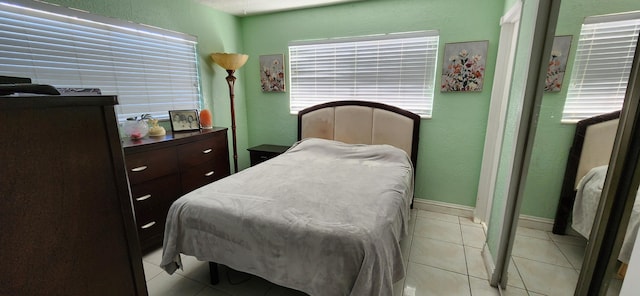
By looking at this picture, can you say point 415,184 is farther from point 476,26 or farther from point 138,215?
point 138,215

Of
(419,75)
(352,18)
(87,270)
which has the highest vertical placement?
(352,18)

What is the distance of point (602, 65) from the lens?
0.92 metres

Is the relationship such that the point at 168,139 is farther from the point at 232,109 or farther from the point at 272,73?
the point at 272,73

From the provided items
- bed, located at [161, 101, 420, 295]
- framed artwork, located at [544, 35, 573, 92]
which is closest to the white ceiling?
bed, located at [161, 101, 420, 295]

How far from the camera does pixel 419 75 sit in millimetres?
2758

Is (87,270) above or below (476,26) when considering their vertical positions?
below

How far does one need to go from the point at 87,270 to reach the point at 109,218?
0.43 ft

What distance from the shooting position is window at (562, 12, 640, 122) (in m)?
0.81

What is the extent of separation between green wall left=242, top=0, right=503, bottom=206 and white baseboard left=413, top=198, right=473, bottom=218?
0.15 ft

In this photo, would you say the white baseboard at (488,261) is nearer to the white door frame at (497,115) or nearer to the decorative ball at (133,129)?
the white door frame at (497,115)

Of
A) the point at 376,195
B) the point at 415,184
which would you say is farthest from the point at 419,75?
the point at 376,195

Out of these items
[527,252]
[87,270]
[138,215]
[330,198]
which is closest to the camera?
[87,270]

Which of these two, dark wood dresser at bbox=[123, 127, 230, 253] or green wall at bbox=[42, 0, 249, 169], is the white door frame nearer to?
dark wood dresser at bbox=[123, 127, 230, 253]

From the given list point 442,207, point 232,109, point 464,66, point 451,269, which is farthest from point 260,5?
point 451,269
